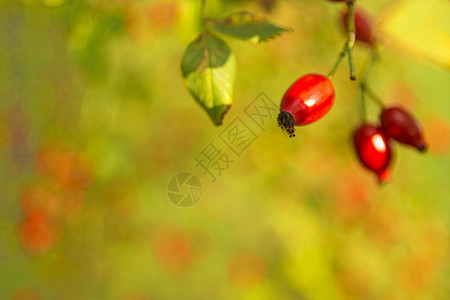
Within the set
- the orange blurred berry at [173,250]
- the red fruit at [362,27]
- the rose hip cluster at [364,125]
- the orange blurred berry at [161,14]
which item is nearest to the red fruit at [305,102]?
the rose hip cluster at [364,125]

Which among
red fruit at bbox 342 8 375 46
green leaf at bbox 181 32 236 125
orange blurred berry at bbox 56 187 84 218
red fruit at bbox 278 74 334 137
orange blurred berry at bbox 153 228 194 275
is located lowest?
orange blurred berry at bbox 153 228 194 275

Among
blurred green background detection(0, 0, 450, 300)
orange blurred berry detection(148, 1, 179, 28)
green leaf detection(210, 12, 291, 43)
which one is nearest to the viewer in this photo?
green leaf detection(210, 12, 291, 43)

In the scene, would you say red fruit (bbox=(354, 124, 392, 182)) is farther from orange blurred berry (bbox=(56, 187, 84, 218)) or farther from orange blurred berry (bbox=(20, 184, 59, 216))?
orange blurred berry (bbox=(20, 184, 59, 216))

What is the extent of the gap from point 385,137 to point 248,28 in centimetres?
58

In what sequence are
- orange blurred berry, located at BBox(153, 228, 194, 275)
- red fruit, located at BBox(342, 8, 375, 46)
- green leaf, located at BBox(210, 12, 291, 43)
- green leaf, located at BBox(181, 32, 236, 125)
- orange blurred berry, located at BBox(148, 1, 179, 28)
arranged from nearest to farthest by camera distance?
green leaf, located at BBox(181, 32, 236, 125) < green leaf, located at BBox(210, 12, 291, 43) < red fruit, located at BBox(342, 8, 375, 46) < orange blurred berry, located at BBox(148, 1, 179, 28) < orange blurred berry, located at BBox(153, 228, 194, 275)

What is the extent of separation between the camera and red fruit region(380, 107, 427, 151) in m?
1.53

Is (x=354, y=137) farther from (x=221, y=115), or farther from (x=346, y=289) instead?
(x=346, y=289)

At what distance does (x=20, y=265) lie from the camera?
14.4ft

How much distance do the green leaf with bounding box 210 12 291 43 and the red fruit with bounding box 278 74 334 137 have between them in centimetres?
15

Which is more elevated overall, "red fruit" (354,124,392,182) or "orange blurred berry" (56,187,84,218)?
"red fruit" (354,124,392,182)

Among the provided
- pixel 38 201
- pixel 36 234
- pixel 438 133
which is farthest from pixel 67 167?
pixel 438 133

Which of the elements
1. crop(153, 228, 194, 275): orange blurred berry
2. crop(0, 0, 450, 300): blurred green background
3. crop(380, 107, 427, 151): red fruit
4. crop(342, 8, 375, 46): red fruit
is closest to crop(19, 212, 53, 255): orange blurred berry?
crop(0, 0, 450, 300): blurred green background

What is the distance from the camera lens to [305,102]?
1.16 meters

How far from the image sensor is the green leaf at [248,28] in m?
1.25
